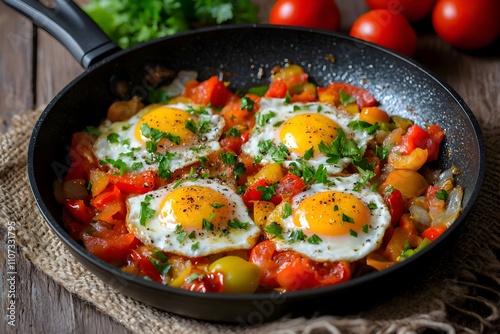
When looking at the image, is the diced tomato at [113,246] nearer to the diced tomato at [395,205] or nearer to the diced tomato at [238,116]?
the diced tomato at [238,116]

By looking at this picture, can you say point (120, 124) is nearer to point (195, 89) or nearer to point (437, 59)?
point (195, 89)

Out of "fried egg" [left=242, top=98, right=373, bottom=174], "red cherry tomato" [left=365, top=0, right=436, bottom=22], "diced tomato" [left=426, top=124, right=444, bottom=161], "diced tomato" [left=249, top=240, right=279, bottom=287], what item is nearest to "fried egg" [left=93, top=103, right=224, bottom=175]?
"fried egg" [left=242, top=98, right=373, bottom=174]

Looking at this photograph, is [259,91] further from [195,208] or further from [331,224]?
[331,224]

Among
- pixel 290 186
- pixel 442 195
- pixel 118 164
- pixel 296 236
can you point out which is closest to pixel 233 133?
pixel 290 186

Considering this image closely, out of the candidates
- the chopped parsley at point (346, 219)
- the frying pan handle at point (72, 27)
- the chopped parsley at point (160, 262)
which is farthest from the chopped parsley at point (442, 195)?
the frying pan handle at point (72, 27)

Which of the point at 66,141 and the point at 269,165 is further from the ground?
the point at 269,165

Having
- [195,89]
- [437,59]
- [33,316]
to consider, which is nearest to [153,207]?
[33,316]

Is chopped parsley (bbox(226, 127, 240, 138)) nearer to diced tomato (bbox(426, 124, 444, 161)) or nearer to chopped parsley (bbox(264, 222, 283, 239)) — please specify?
chopped parsley (bbox(264, 222, 283, 239))
